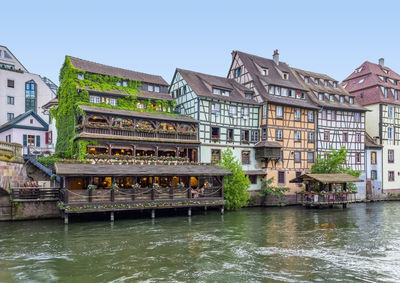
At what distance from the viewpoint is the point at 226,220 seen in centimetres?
2720

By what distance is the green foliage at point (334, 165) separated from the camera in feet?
129

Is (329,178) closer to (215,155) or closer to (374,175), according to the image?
(215,155)

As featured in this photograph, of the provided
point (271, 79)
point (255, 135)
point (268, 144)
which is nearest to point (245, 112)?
point (255, 135)

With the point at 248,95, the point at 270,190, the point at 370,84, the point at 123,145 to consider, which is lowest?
the point at 270,190

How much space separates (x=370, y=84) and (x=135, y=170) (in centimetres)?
3684

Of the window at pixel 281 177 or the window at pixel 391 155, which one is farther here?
the window at pixel 391 155

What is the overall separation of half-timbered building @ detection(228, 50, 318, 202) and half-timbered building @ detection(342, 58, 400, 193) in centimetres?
1102

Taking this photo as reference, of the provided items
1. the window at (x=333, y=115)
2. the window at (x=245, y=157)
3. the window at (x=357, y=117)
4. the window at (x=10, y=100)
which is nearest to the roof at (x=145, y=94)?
the window at (x=245, y=157)

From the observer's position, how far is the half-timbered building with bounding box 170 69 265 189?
36844 mm

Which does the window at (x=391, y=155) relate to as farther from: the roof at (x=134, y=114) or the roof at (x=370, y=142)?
the roof at (x=134, y=114)

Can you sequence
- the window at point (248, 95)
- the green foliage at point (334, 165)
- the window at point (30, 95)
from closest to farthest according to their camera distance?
the green foliage at point (334, 165), the window at point (248, 95), the window at point (30, 95)

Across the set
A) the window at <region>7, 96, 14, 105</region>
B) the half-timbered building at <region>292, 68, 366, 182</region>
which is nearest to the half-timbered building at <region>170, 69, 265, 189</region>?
A: the half-timbered building at <region>292, 68, 366, 182</region>

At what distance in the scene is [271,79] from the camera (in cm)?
4216

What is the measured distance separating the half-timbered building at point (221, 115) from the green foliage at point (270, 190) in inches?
30.6
